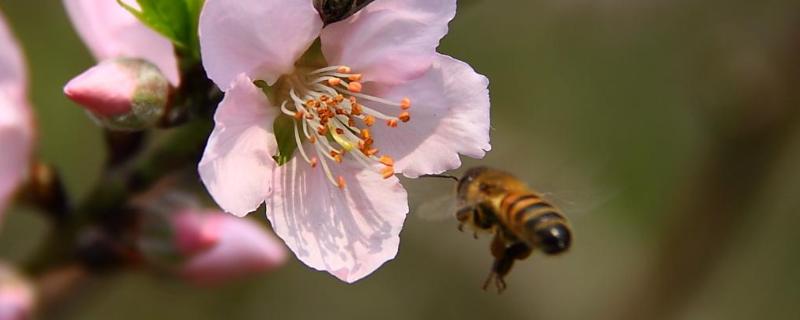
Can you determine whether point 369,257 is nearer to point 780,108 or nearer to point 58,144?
point 780,108

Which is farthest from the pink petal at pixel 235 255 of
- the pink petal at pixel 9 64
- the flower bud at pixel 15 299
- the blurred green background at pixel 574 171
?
the blurred green background at pixel 574 171

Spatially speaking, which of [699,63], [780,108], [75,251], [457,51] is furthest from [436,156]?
[457,51]

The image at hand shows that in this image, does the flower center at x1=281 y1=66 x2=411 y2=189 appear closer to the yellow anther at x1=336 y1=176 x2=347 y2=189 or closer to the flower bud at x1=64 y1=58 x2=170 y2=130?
the yellow anther at x1=336 y1=176 x2=347 y2=189

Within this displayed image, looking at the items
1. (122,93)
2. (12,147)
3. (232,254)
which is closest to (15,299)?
(12,147)

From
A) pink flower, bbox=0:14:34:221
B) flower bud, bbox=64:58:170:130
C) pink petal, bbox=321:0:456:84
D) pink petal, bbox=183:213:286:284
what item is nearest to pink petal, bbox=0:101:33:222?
pink flower, bbox=0:14:34:221

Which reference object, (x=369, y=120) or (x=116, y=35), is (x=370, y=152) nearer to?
(x=369, y=120)

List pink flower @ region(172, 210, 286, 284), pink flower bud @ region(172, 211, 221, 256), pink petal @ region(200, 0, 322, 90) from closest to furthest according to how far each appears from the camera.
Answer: pink petal @ region(200, 0, 322, 90) → pink flower bud @ region(172, 211, 221, 256) → pink flower @ region(172, 210, 286, 284)
